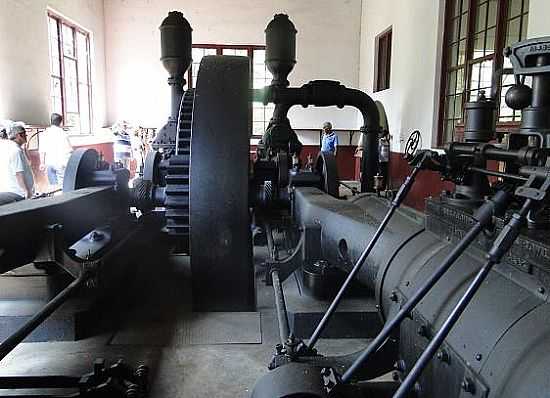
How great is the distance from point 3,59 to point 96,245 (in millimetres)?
4281

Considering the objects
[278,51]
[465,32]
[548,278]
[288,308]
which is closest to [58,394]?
[288,308]

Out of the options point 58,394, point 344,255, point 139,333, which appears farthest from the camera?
point 139,333

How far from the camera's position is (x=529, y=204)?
0.79m

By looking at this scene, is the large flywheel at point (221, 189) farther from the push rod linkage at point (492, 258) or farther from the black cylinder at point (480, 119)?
the push rod linkage at point (492, 258)

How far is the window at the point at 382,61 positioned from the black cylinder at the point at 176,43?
188 inches

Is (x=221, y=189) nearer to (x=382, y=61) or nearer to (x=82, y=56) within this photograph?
(x=382, y=61)

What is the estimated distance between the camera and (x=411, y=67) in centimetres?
666

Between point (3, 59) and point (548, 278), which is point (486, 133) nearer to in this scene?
point (548, 278)

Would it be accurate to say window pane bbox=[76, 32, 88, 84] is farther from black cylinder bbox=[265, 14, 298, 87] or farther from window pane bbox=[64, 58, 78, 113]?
black cylinder bbox=[265, 14, 298, 87]

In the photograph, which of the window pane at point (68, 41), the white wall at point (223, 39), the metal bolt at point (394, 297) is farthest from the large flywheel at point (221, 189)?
the white wall at point (223, 39)

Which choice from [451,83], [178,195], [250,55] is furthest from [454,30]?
[250,55]

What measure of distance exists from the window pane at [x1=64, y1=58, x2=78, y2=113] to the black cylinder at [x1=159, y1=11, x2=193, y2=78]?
4.85 m

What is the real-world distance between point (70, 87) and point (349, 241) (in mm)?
7923

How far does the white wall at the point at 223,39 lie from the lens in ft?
32.2
